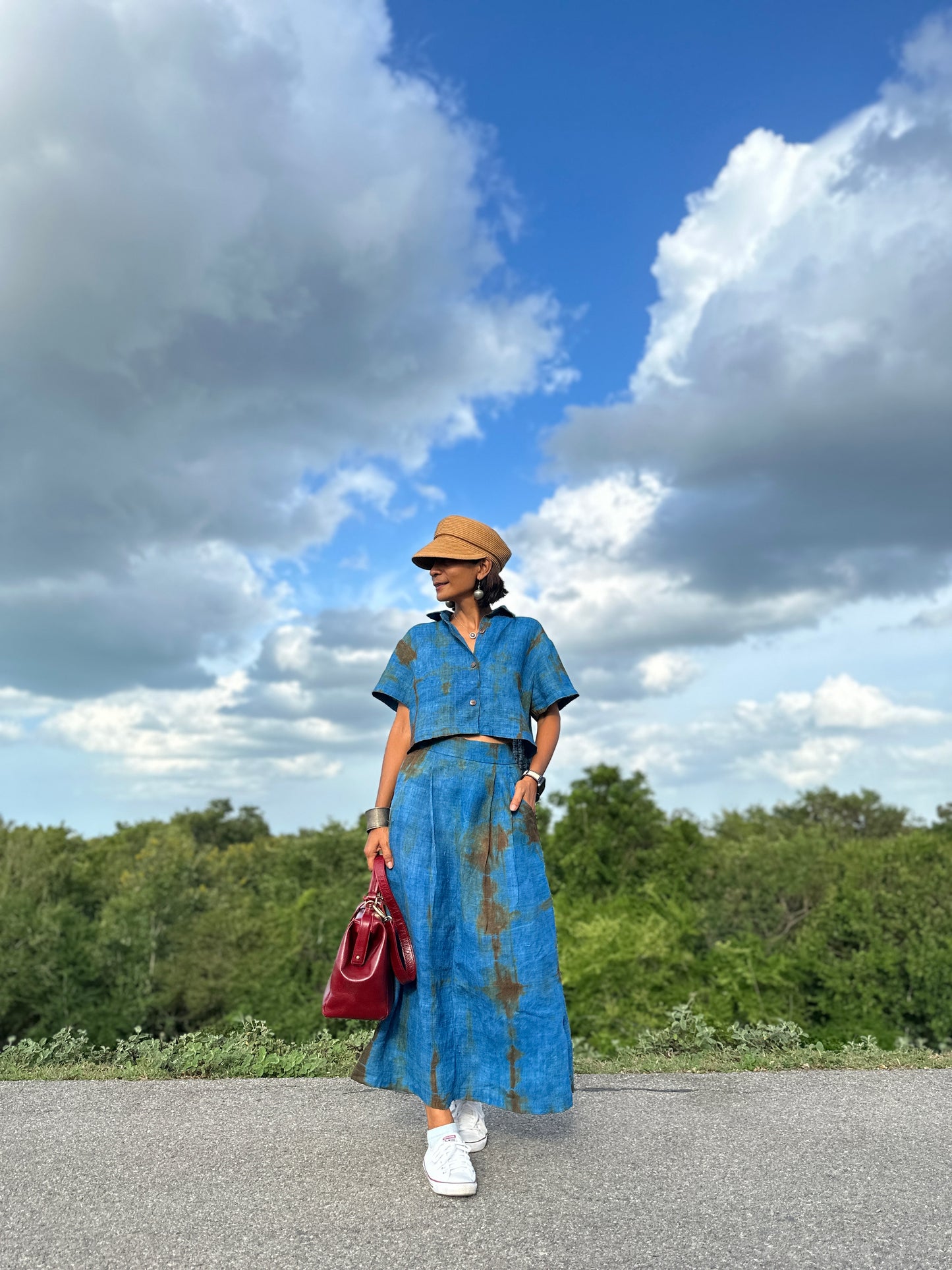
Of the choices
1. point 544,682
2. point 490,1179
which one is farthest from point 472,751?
point 490,1179

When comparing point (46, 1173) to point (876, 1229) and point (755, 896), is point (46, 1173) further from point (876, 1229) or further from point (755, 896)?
point (755, 896)

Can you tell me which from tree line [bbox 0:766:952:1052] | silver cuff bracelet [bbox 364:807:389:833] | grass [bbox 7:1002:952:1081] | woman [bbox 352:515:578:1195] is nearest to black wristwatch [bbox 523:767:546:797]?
woman [bbox 352:515:578:1195]

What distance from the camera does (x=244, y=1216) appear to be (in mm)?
3529

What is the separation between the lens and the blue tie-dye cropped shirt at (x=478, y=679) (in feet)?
13.8

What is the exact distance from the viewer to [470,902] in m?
4.07

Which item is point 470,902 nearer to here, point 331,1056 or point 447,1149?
point 447,1149

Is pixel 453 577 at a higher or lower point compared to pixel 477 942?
higher

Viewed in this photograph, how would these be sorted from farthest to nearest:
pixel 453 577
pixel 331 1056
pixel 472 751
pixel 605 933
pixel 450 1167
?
1. pixel 605 933
2. pixel 331 1056
3. pixel 453 577
4. pixel 472 751
5. pixel 450 1167

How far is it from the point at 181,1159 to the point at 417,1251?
1469 mm

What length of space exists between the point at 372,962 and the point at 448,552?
69.7 inches

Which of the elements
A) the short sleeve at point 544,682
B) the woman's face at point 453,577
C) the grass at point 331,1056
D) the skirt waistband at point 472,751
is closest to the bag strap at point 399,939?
the skirt waistband at point 472,751

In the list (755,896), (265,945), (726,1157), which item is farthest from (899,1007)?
(726,1157)

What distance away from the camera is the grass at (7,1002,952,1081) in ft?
19.0

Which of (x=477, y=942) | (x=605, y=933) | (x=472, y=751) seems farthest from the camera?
(x=605, y=933)
